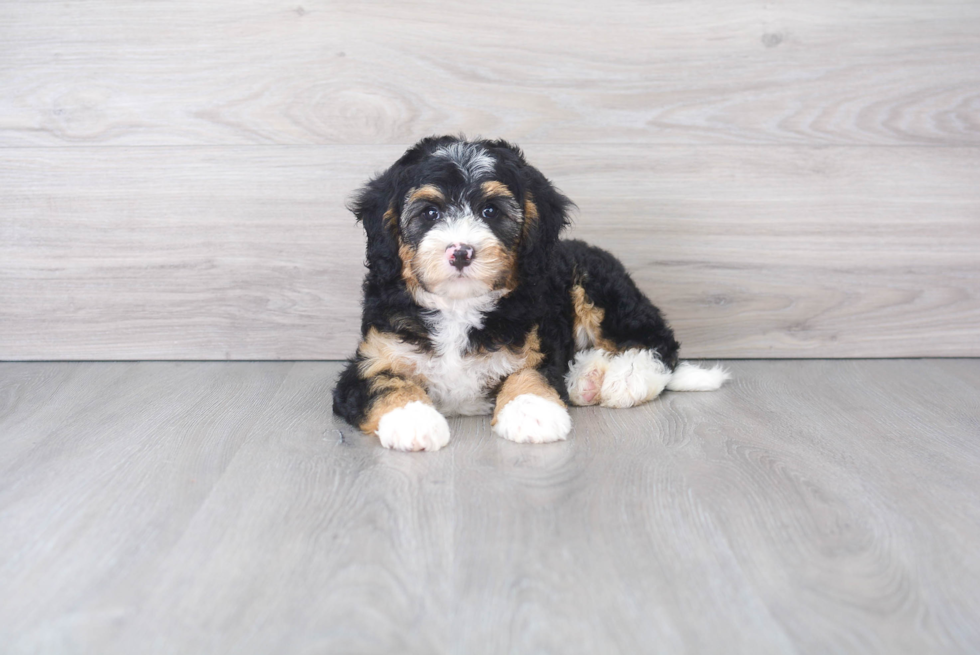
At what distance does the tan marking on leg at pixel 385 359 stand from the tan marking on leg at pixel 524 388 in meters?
0.24

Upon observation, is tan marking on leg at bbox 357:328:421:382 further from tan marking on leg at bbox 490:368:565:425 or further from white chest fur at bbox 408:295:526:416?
tan marking on leg at bbox 490:368:565:425

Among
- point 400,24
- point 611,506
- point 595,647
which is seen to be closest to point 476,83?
point 400,24

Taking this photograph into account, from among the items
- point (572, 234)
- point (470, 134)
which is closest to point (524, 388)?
point (572, 234)

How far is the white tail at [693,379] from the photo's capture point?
273 centimetres

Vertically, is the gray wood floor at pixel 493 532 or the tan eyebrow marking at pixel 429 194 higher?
the tan eyebrow marking at pixel 429 194

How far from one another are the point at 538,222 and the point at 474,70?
96 centimetres

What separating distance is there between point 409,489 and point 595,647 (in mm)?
693

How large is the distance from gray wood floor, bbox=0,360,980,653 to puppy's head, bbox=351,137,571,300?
1.48 ft

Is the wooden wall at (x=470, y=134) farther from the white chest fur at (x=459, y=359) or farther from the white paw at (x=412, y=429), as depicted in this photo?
the white paw at (x=412, y=429)

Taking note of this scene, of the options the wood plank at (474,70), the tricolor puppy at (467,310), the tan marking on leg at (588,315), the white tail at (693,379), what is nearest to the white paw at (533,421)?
the tricolor puppy at (467,310)

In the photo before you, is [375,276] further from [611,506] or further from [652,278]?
[652,278]

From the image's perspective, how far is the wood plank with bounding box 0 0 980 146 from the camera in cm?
291

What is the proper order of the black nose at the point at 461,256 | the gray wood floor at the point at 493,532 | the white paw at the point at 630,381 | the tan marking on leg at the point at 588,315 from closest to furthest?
the gray wood floor at the point at 493,532, the black nose at the point at 461,256, the white paw at the point at 630,381, the tan marking on leg at the point at 588,315

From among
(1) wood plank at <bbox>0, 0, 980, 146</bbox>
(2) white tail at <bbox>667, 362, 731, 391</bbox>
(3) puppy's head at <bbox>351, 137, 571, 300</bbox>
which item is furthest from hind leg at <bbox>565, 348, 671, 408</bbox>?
(1) wood plank at <bbox>0, 0, 980, 146</bbox>
